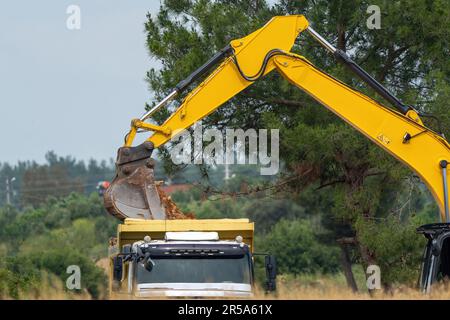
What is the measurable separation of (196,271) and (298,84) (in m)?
7.05

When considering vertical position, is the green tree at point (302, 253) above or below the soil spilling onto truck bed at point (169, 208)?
below

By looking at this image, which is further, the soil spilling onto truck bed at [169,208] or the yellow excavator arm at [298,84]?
the soil spilling onto truck bed at [169,208]

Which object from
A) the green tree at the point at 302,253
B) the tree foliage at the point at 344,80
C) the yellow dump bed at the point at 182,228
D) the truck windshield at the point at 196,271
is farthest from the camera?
the green tree at the point at 302,253

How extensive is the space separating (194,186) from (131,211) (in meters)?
9.99

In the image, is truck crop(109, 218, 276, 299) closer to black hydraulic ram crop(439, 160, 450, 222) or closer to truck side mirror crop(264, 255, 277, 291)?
truck side mirror crop(264, 255, 277, 291)

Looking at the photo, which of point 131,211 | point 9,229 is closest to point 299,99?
point 131,211

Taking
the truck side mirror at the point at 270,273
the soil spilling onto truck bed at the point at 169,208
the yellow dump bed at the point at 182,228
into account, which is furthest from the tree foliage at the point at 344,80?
the truck side mirror at the point at 270,273

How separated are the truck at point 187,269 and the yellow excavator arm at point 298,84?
3773 mm

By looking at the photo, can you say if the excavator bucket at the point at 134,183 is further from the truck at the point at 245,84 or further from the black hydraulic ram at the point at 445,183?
the black hydraulic ram at the point at 445,183

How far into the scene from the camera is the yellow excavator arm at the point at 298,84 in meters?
21.9

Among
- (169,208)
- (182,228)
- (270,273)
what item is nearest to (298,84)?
(169,208)

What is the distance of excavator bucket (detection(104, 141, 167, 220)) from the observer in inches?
860

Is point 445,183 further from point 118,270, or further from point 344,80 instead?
point 344,80
